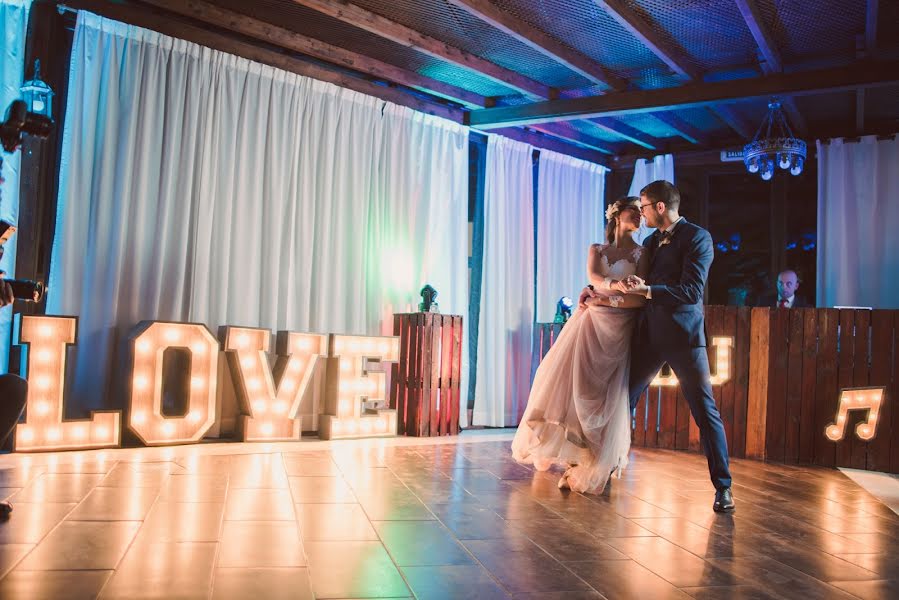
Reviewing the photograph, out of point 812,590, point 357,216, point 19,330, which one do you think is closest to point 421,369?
point 357,216

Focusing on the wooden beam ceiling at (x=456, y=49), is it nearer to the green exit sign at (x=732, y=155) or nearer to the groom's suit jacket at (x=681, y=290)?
the green exit sign at (x=732, y=155)

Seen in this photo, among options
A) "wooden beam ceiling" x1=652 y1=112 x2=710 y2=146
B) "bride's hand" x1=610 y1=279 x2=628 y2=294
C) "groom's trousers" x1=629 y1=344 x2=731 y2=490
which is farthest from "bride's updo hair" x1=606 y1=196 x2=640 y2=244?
"wooden beam ceiling" x1=652 y1=112 x2=710 y2=146

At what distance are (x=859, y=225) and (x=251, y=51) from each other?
21.4ft

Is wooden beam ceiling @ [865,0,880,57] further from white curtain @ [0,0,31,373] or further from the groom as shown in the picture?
white curtain @ [0,0,31,373]

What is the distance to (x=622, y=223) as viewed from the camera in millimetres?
4336

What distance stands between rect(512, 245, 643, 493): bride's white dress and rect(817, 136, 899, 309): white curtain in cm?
478

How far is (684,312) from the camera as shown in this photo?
391 cm

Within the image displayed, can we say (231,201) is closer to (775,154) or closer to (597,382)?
→ (597,382)

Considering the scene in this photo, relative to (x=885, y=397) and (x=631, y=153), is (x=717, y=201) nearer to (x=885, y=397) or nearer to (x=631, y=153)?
(x=631, y=153)

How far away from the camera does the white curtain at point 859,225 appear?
771 centimetres

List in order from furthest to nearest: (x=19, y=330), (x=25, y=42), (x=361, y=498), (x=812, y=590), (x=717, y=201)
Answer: (x=717, y=201)
(x=25, y=42)
(x=19, y=330)
(x=361, y=498)
(x=812, y=590)

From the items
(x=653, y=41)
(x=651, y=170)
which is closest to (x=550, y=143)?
(x=651, y=170)

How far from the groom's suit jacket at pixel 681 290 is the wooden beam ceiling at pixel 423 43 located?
305 cm

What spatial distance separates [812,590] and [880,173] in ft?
22.4
